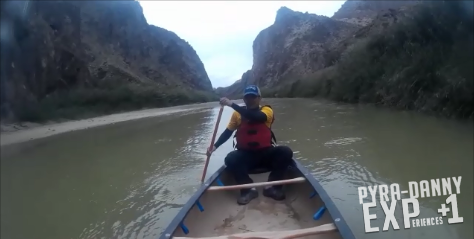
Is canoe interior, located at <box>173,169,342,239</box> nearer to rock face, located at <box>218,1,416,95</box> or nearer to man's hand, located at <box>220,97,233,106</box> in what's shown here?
man's hand, located at <box>220,97,233,106</box>

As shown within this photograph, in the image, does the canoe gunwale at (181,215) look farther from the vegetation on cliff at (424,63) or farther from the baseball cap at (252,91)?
the vegetation on cliff at (424,63)

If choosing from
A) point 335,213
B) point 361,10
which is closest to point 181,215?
point 335,213

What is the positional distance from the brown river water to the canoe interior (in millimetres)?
524

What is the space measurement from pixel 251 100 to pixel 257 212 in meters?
1.17

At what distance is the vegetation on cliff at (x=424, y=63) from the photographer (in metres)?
9.85

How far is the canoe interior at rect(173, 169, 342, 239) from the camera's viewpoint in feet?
12.4

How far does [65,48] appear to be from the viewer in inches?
973

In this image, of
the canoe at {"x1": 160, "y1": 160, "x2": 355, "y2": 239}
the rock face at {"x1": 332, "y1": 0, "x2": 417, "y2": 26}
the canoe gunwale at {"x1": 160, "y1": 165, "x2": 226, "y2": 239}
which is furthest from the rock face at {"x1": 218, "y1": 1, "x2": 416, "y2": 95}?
the canoe gunwale at {"x1": 160, "y1": 165, "x2": 226, "y2": 239}

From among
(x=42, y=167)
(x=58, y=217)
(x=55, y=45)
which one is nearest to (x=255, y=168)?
(x=58, y=217)

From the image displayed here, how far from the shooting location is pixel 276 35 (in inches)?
3374

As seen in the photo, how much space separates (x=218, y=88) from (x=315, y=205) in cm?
13720

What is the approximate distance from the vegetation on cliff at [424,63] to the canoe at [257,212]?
255 inches

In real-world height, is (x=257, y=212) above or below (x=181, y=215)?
below

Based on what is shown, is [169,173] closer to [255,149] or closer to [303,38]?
[255,149]
